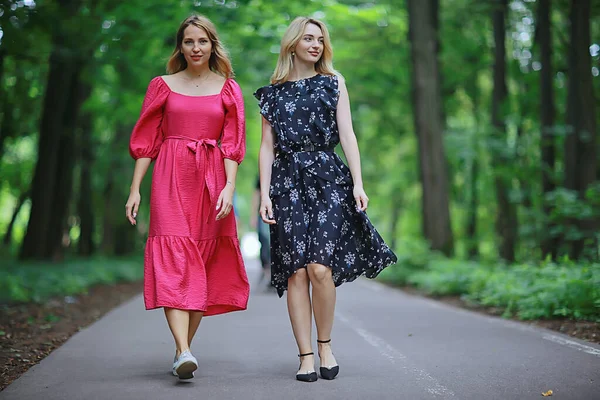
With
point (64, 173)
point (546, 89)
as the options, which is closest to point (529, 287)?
point (546, 89)

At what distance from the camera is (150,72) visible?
1584 cm

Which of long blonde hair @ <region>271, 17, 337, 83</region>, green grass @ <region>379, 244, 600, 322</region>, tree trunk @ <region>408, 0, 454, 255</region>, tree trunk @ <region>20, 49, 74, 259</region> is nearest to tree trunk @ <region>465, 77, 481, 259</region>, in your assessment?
tree trunk @ <region>408, 0, 454, 255</region>

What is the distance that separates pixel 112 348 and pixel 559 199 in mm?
8478

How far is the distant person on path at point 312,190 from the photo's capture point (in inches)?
207

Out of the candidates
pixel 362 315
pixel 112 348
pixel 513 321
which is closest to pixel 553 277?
pixel 513 321

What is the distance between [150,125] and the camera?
5555 mm

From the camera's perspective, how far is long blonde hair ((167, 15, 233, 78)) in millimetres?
5492

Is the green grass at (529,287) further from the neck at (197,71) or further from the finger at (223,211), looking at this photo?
the neck at (197,71)

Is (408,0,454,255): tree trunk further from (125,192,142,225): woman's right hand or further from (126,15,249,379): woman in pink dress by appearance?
(125,192,142,225): woman's right hand

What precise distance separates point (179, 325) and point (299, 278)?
33.8 inches

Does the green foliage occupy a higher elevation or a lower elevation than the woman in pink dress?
lower

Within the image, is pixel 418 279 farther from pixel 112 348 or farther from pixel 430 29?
pixel 112 348

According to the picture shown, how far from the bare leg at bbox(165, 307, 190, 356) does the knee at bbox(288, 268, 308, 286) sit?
2.41ft

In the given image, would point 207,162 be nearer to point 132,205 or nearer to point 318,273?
point 132,205
